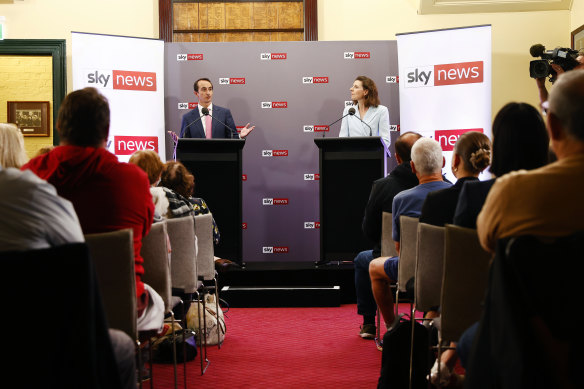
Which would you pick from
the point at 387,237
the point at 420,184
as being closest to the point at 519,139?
the point at 420,184

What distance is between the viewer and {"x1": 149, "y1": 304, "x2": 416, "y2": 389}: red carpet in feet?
11.4

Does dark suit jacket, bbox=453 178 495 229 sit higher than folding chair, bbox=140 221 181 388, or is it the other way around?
dark suit jacket, bbox=453 178 495 229

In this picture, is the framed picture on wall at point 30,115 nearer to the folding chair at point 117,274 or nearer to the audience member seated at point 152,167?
the audience member seated at point 152,167

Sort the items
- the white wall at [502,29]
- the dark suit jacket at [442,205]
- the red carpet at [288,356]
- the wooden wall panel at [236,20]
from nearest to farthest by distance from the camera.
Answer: the dark suit jacket at [442,205], the red carpet at [288,356], the white wall at [502,29], the wooden wall panel at [236,20]

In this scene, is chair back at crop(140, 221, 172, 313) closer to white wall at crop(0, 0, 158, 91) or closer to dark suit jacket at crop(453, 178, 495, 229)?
dark suit jacket at crop(453, 178, 495, 229)

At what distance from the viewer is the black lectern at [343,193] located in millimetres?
6098

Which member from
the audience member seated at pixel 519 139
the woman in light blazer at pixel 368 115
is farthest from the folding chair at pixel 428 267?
the woman in light blazer at pixel 368 115

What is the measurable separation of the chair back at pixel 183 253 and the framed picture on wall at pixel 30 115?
18.2 feet

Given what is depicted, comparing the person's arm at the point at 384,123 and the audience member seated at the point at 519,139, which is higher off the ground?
the person's arm at the point at 384,123

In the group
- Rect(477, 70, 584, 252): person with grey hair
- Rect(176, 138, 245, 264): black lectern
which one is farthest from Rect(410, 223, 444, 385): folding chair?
Rect(176, 138, 245, 264): black lectern

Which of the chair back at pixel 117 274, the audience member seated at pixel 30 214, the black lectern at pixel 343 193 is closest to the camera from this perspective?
the audience member seated at pixel 30 214

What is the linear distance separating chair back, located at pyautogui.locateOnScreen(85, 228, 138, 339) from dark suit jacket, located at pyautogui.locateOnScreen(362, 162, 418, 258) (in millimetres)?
2198

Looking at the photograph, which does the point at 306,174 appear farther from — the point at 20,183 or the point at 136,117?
the point at 20,183

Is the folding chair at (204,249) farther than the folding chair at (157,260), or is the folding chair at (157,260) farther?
the folding chair at (204,249)
